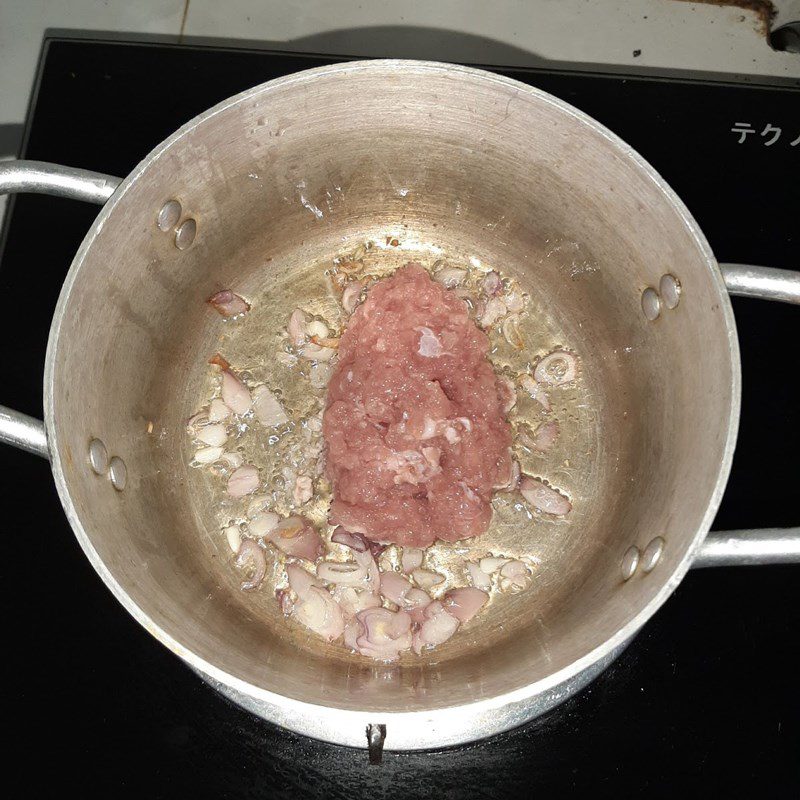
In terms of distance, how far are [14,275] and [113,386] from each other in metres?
0.34

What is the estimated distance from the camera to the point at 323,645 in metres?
1.11

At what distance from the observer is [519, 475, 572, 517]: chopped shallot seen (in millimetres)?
1186

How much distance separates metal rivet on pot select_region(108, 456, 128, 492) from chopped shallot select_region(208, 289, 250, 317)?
32cm

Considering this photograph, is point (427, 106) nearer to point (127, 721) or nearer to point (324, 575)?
point (324, 575)

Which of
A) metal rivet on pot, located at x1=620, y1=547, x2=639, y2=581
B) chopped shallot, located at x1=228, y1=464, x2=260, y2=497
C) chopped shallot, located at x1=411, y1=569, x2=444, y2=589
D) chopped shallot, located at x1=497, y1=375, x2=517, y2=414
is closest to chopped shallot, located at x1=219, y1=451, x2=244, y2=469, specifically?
chopped shallot, located at x1=228, y1=464, x2=260, y2=497

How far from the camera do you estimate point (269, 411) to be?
1.22m

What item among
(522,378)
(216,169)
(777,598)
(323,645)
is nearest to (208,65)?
(216,169)

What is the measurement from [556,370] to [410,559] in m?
0.41

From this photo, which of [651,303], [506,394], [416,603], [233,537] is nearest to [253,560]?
[233,537]

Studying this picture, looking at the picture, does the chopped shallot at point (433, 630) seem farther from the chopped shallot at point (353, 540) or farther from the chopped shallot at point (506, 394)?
the chopped shallot at point (506, 394)

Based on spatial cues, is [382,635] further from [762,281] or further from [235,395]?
[762,281]

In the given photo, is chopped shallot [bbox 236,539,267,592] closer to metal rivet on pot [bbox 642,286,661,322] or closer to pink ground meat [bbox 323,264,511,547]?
pink ground meat [bbox 323,264,511,547]

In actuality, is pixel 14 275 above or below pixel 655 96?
below

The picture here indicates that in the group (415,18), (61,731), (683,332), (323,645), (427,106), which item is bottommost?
(61,731)
